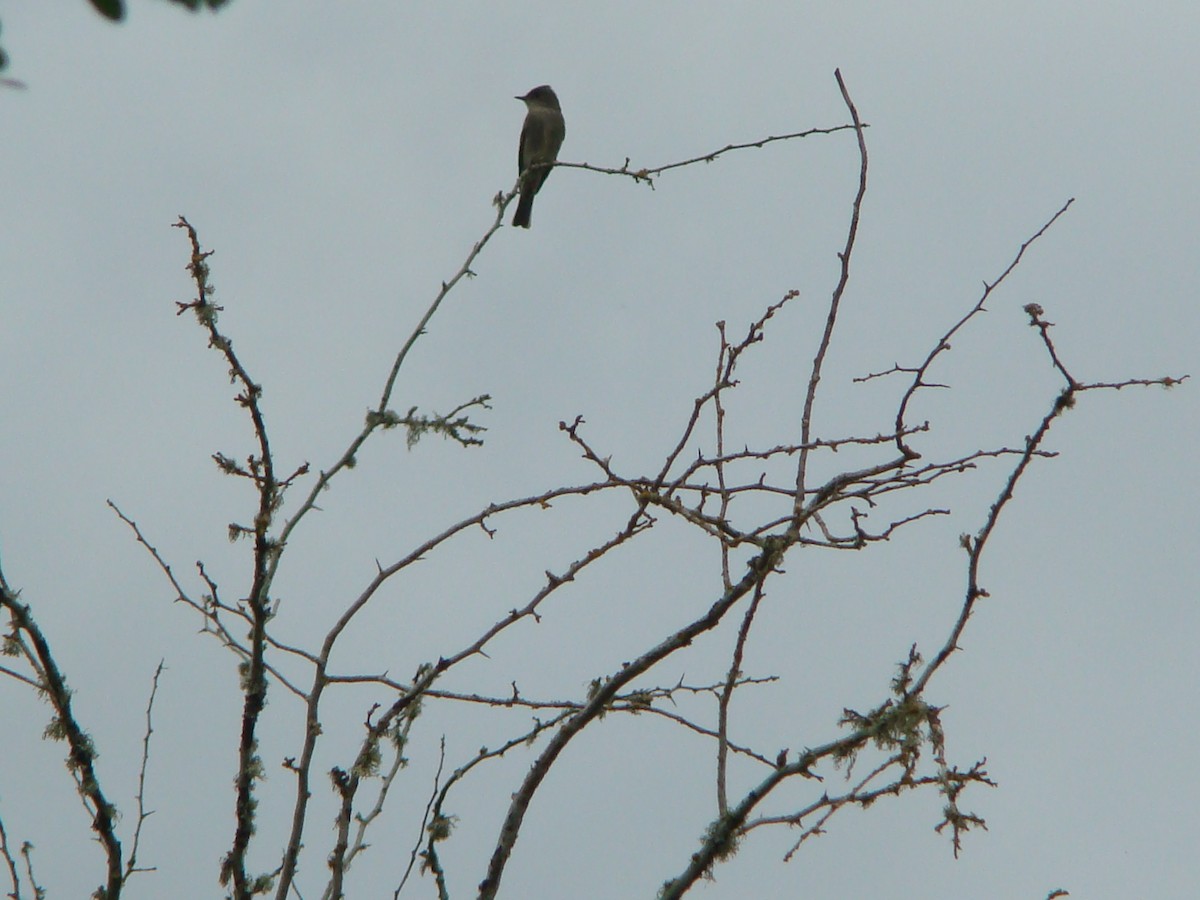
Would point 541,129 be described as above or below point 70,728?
above

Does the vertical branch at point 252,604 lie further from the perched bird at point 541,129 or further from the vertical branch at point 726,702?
the perched bird at point 541,129

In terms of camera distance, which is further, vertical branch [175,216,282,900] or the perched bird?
the perched bird

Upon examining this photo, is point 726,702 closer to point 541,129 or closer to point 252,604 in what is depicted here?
point 252,604

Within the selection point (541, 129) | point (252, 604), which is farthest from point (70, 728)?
point (541, 129)

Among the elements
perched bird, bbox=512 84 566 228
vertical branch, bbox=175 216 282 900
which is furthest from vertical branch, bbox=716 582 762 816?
perched bird, bbox=512 84 566 228

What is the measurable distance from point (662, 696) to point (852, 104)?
159 centimetres

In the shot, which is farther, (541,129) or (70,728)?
(541,129)

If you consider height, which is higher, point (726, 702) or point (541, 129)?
point (541, 129)

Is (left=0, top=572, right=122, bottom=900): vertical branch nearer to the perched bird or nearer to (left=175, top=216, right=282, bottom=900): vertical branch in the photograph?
(left=175, top=216, right=282, bottom=900): vertical branch

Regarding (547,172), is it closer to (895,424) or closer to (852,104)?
(852,104)

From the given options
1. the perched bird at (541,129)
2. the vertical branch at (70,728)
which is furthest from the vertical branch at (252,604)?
the perched bird at (541,129)

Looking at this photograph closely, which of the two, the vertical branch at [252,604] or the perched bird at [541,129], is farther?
the perched bird at [541,129]

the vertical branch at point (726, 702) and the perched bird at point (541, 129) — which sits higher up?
the perched bird at point (541, 129)

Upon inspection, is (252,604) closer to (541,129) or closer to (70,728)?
(70,728)
